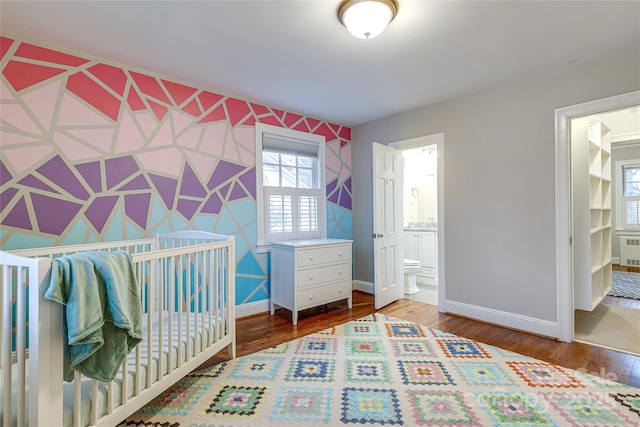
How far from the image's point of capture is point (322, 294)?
3.32 meters

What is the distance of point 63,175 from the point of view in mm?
2250

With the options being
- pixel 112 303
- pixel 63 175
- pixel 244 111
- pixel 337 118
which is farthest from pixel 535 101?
pixel 63 175

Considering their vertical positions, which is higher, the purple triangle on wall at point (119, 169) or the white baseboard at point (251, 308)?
the purple triangle on wall at point (119, 169)

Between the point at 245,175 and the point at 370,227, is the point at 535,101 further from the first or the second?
the point at 245,175

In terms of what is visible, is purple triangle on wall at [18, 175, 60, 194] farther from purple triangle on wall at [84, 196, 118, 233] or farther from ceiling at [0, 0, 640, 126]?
ceiling at [0, 0, 640, 126]

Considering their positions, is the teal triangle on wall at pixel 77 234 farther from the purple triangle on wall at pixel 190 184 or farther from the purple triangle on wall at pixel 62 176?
the purple triangle on wall at pixel 190 184

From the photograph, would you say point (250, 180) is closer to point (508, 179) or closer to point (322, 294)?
point (322, 294)

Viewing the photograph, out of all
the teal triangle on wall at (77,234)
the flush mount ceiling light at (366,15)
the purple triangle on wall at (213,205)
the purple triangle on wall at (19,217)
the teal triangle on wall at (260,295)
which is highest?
the flush mount ceiling light at (366,15)

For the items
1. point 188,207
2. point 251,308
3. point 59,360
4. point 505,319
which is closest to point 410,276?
point 505,319

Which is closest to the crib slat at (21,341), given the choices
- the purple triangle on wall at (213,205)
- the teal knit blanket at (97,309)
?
the teal knit blanket at (97,309)

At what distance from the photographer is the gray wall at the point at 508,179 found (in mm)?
2543

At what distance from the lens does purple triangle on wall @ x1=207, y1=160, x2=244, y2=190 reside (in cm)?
305

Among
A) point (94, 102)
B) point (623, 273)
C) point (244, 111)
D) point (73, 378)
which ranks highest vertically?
point (244, 111)

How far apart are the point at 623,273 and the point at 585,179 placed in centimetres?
321
